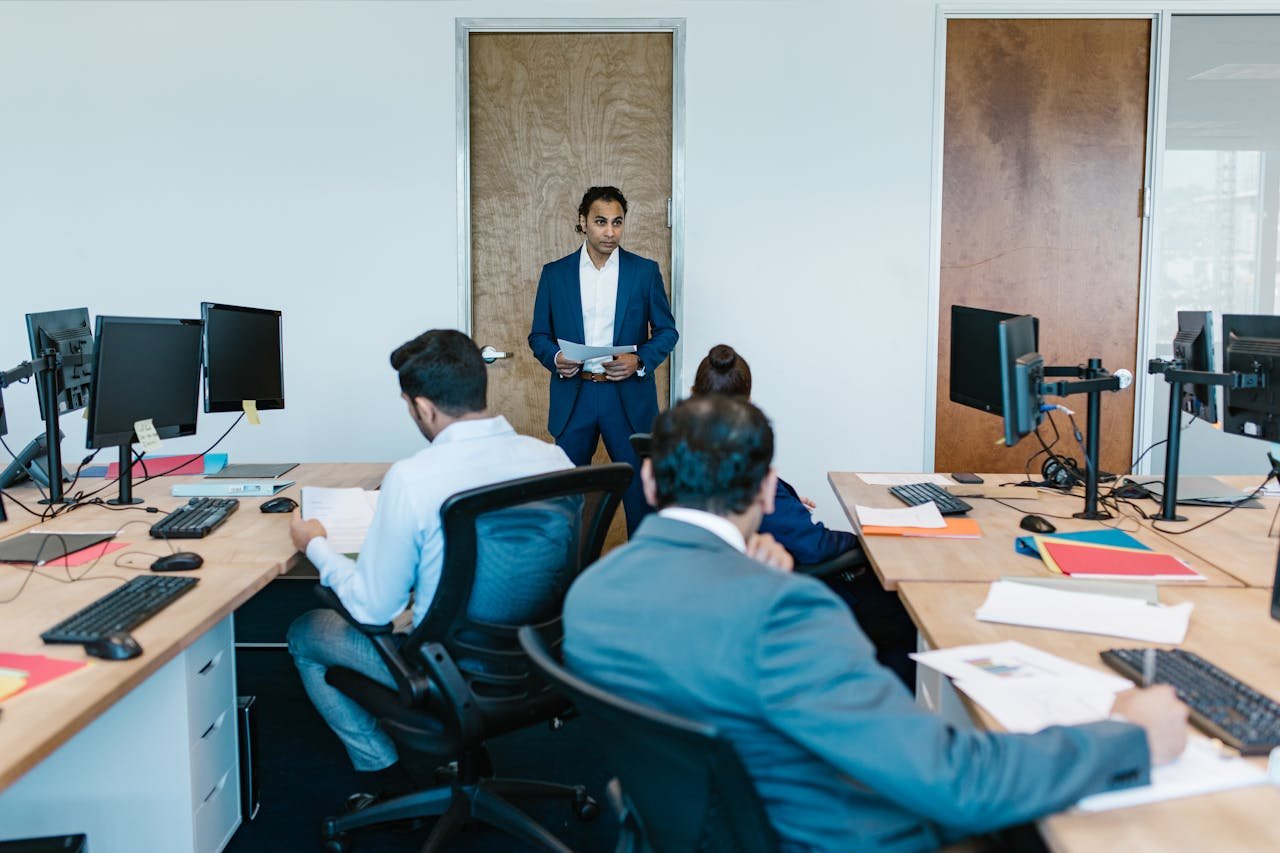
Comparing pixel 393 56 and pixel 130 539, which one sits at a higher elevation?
pixel 393 56

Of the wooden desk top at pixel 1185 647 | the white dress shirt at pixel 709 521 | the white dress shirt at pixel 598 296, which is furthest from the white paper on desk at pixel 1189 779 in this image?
the white dress shirt at pixel 598 296

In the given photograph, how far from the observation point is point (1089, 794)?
1.17m

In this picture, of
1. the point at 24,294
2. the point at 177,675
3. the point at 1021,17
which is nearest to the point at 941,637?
the point at 177,675

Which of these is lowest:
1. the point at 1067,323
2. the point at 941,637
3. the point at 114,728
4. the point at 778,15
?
the point at 114,728

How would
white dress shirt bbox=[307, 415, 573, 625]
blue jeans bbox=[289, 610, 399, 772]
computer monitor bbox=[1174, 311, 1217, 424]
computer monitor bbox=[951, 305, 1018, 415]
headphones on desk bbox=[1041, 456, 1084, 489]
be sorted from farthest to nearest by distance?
headphones on desk bbox=[1041, 456, 1084, 489], computer monitor bbox=[951, 305, 1018, 415], computer monitor bbox=[1174, 311, 1217, 424], blue jeans bbox=[289, 610, 399, 772], white dress shirt bbox=[307, 415, 573, 625]

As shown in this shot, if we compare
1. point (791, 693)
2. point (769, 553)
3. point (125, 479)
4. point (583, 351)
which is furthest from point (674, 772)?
point (583, 351)

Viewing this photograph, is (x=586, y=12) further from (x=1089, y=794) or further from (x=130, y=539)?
(x=1089, y=794)

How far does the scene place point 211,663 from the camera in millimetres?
2211

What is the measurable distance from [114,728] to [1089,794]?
175 cm

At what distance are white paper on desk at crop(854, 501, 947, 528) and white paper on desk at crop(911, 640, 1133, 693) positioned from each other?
916mm

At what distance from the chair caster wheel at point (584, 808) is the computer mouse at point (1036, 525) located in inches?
48.9

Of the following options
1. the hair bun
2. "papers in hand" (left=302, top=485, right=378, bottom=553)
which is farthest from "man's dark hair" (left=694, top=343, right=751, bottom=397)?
"papers in hand" (left=302, top=485, right=378, bottom=553)

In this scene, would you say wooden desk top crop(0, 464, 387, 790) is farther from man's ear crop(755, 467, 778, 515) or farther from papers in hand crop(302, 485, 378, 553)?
man's ear crop(755, 467, 778, 515)

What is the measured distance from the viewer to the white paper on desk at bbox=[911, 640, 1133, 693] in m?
1.53
